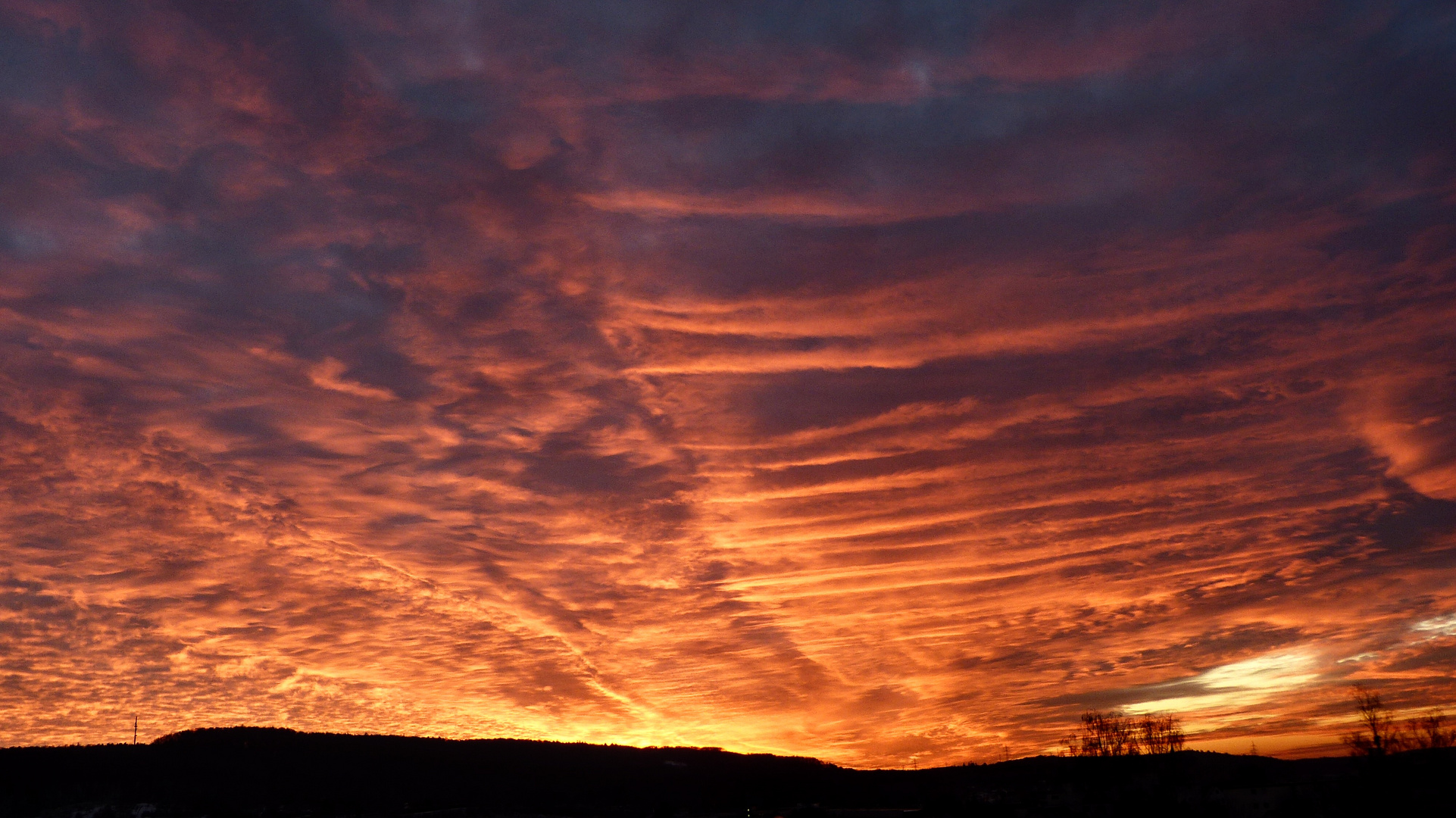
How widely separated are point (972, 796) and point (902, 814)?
14.7 meters

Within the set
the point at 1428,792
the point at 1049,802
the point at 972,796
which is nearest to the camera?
the point at 1428,792

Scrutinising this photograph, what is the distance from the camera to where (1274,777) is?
565 feet

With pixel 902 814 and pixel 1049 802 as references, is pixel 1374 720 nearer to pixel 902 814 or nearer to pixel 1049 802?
pixel 1049 802

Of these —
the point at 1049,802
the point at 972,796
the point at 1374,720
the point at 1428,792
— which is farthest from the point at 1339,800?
the point at 972,796

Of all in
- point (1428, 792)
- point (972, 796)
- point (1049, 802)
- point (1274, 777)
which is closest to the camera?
point (1428, 792)

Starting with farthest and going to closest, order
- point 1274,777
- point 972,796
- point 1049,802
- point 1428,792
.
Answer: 1. point 972,796
2. point 1049,802
3. point 1274,777
4. point 1428,792

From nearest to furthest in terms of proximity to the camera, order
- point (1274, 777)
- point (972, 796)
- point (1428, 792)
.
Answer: point (1428, 792) → point (1274, 777) → point (972, 796)

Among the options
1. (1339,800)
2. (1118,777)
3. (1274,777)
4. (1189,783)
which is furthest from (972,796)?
(1339,800)

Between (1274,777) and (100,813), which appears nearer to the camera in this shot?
(1274,777)

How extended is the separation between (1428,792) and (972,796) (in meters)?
77.2

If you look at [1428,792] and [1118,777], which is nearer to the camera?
[1428,792]

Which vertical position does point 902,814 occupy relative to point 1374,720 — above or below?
below

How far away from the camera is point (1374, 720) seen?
17850 cm

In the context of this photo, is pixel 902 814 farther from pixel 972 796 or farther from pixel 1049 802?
pixel 1049 802
